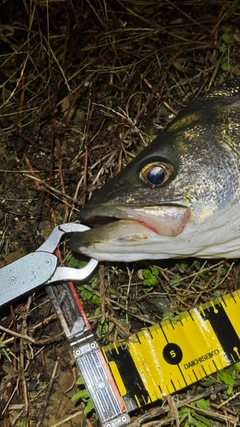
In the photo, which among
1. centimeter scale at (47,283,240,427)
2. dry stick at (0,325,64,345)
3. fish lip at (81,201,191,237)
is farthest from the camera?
dry stick at (0,325,64,345)

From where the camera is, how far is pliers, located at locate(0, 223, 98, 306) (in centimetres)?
244

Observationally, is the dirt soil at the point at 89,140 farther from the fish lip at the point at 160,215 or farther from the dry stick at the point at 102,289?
the fish lip at the point at 160,215

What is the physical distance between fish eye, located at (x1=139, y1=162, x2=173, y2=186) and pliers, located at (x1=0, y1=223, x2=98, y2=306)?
1.78 feet

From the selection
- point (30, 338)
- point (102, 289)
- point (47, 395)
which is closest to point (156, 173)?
point (102, 289)

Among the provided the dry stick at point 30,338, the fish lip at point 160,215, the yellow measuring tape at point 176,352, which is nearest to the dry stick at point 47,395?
the dry stick at point 30,338

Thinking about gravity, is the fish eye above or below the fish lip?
above

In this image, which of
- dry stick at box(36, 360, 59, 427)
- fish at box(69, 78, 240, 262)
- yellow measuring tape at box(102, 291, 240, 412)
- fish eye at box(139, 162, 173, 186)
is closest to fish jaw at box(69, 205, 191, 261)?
fish at box(69, 78, 240, 262)

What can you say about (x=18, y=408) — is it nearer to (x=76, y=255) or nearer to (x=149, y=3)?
(x=76, y=255)

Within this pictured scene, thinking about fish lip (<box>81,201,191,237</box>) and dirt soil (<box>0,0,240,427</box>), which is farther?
dirt soil (<box>0,0,240,427</box>)

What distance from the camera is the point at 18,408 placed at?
8.15 ft

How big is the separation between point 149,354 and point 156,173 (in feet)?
3.19

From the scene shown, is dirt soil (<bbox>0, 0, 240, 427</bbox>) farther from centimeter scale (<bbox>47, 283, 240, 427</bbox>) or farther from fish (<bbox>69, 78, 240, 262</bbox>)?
fish (<bbox>69, 78, 240, 262</bbox>)

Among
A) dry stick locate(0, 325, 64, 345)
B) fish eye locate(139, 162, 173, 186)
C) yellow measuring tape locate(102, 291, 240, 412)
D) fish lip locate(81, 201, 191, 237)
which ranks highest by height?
fish eye locate(139, 162, 173, 186)

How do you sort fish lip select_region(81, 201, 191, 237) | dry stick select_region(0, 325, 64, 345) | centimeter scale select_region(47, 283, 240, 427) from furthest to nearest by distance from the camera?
dry stick select_region(0, 325, 64, 345)
centimeter scale select_region(47, 283, 240, 427)
fish lip select_region(81, 201, 191, 237)
